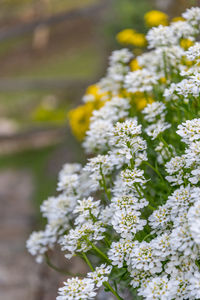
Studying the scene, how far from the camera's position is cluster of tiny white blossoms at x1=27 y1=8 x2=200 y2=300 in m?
0.98

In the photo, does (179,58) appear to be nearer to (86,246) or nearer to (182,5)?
(86,246)

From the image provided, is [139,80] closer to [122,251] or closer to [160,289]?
[122,251]

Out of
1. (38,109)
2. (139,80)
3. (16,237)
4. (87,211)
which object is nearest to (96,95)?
(139,80)

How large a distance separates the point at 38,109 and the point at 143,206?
16.6ft

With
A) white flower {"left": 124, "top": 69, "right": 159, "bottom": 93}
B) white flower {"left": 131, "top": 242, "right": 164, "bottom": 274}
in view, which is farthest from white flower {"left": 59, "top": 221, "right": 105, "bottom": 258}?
white flower {"left": 124, "top": 69, "right": 159, "bottom": 93}

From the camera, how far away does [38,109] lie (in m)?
6.04

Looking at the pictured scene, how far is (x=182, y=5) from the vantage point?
141 inches

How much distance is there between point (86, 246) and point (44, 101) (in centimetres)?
525

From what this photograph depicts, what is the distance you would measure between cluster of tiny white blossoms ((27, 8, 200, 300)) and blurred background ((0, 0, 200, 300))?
842 millimetres

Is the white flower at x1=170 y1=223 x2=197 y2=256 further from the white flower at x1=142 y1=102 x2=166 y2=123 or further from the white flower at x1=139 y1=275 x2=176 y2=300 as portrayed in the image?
the white flower at x1=142 y1=102 x2=166 y2=123

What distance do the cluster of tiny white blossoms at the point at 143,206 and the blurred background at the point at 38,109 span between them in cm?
84

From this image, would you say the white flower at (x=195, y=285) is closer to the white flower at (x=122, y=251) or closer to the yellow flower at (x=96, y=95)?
the white flower at (x=122, y=251)

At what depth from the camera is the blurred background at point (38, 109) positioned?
327 cm

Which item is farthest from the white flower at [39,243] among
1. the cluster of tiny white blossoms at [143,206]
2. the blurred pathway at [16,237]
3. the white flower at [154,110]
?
the blurred pathway at [16,237]
